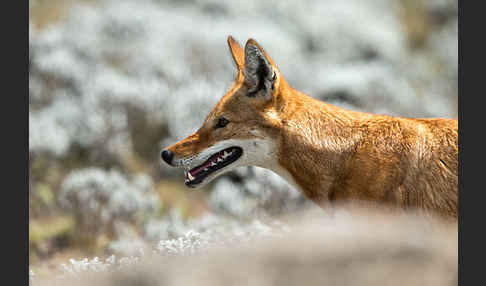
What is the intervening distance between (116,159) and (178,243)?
610cm

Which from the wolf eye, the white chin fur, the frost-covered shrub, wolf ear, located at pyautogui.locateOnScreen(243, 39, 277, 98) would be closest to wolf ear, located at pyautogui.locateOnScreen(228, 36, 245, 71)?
wolf ear, located at pyautogui.locateOnScreen(243, 39, 277, 98)

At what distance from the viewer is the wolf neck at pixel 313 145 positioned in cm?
342

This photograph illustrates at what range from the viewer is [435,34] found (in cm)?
2036

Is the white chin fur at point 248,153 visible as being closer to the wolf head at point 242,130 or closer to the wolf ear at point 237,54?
the wolf head at point 242,130

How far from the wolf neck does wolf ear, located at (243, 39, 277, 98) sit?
148mm

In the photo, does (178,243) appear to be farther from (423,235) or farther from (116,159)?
(116,159)

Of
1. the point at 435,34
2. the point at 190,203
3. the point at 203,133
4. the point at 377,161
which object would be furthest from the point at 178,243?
the point at 435,34

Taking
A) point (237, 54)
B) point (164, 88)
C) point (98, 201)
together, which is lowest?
point (98, 201)

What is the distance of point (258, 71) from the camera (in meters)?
3.61

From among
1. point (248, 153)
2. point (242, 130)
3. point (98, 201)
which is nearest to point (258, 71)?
point (242, 130)

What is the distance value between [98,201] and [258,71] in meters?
4.31

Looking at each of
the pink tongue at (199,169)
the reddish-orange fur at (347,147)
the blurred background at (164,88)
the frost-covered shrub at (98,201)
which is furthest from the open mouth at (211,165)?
the frost-covered shrub at (98,201)

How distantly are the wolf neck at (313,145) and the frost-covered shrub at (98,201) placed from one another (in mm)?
4062

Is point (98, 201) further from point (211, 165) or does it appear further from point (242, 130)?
point (242, 130)
